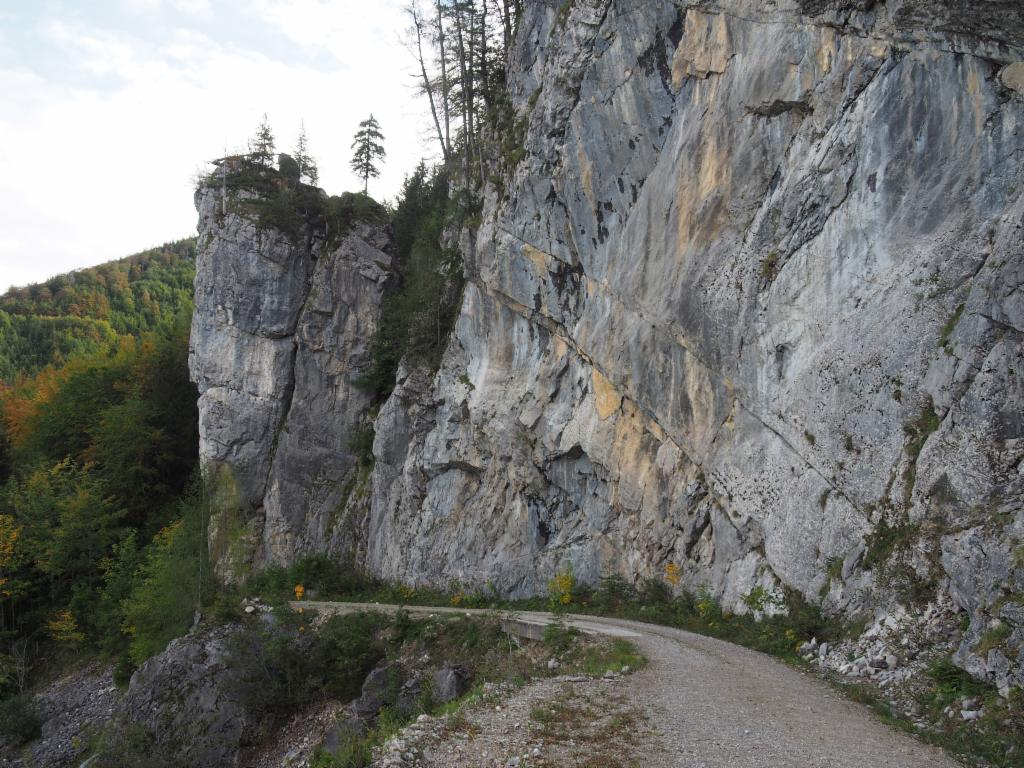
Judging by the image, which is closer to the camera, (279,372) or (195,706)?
(195,706)

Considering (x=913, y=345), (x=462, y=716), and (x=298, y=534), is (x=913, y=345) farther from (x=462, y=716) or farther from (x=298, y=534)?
(x=298, y=534)

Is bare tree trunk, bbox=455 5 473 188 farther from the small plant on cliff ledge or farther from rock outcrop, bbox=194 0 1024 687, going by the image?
the small plant on cliff ledge

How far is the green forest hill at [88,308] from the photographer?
267ft

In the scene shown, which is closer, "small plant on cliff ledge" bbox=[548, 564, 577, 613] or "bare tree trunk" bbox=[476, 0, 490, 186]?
"small plant on cliff ledge" bbox=[548, 564, 577, 613]

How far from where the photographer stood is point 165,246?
12888 cm

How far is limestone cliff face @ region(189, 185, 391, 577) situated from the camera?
27422 millimetres

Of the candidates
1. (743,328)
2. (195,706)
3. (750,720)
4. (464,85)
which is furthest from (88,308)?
(750,720)

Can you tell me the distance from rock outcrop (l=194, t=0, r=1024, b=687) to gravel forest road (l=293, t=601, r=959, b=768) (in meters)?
1.64

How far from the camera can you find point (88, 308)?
310 feet

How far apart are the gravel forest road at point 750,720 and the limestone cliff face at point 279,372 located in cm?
1987

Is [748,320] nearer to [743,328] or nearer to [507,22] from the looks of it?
[743,328]

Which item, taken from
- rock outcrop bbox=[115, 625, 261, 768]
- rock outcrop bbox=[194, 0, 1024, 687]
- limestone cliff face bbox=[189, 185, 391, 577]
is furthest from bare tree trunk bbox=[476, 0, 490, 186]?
rock outcrop bbox=[115, 625, 261, 768]

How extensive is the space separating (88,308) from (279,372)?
84466mm

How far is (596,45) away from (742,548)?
14.2 metres
